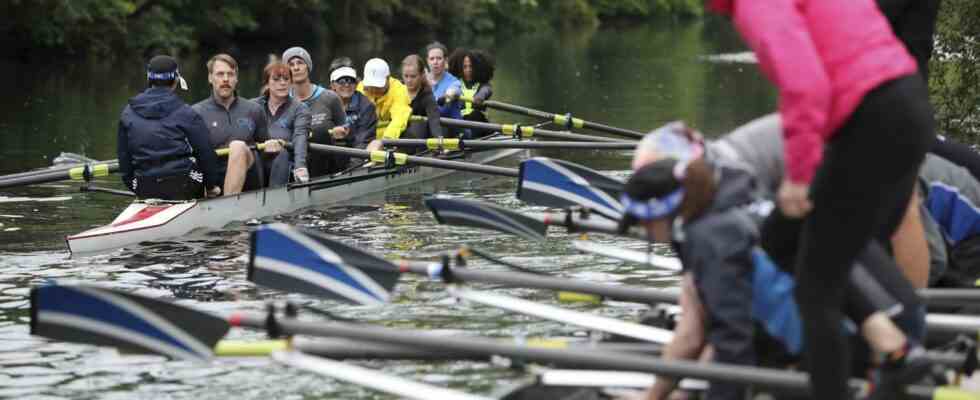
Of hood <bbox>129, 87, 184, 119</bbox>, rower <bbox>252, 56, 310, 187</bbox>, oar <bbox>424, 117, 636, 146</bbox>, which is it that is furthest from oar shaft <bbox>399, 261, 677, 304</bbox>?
oar <bbox>424, 117, 636, 146</bbox>

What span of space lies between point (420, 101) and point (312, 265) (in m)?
9.40

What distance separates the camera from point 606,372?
19.4ft

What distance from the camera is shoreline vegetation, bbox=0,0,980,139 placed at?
588 inches

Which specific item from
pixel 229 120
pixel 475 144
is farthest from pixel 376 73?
pixel 229 120

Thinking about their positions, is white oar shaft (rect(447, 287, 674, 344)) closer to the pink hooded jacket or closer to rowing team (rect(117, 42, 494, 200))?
the pink hooded jacket

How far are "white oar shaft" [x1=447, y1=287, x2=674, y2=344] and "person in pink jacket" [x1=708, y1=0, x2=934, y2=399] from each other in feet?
4.79

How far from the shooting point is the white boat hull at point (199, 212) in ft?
36.0

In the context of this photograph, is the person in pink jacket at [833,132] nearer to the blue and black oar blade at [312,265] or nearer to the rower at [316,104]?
the blue and black oar blade at [312,265]

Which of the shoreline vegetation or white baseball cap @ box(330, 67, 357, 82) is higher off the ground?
the shoreline vegetation

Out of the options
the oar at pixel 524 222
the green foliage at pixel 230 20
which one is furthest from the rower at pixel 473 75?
the green foliage at pixel 230 20

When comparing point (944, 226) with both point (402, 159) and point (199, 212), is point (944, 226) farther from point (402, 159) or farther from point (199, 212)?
point (402, 159)

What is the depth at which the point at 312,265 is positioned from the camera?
6750 mm

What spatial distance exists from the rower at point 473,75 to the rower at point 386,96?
213cm

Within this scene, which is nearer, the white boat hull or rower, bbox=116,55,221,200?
the white boat hull
